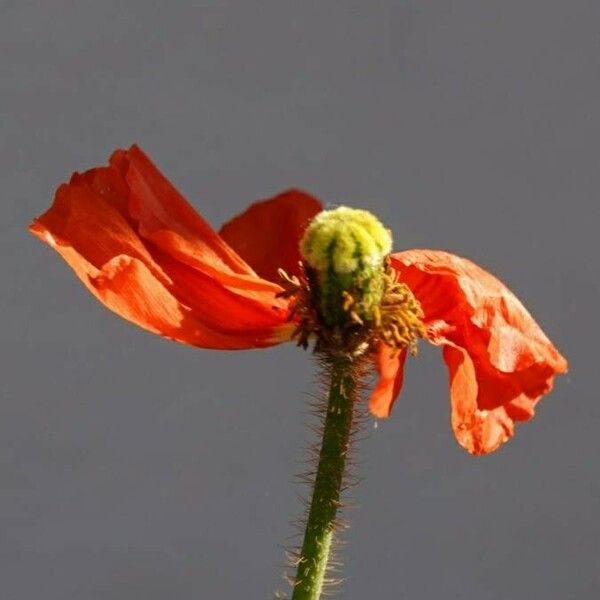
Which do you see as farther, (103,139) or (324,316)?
(103,139)

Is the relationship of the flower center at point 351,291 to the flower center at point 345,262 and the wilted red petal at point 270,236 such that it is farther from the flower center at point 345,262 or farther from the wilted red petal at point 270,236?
the wilted red petal at point 270,236

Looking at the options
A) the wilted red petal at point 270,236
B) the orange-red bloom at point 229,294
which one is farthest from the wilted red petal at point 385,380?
the wilted red petal at point 270,236

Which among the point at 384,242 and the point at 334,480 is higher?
the point at 384,242

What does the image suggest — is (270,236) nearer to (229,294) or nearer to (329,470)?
(229,294)

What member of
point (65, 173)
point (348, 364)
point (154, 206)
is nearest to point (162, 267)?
point (154, 206)

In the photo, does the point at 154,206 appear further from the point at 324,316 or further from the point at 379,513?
the point at 379,513

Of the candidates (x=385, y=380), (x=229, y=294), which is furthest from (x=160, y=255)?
(x=385, y=380)

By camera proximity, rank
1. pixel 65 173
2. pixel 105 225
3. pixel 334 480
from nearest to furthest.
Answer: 1. pixel 334 480
2. pixel 105 225
3. pixel 65 173
